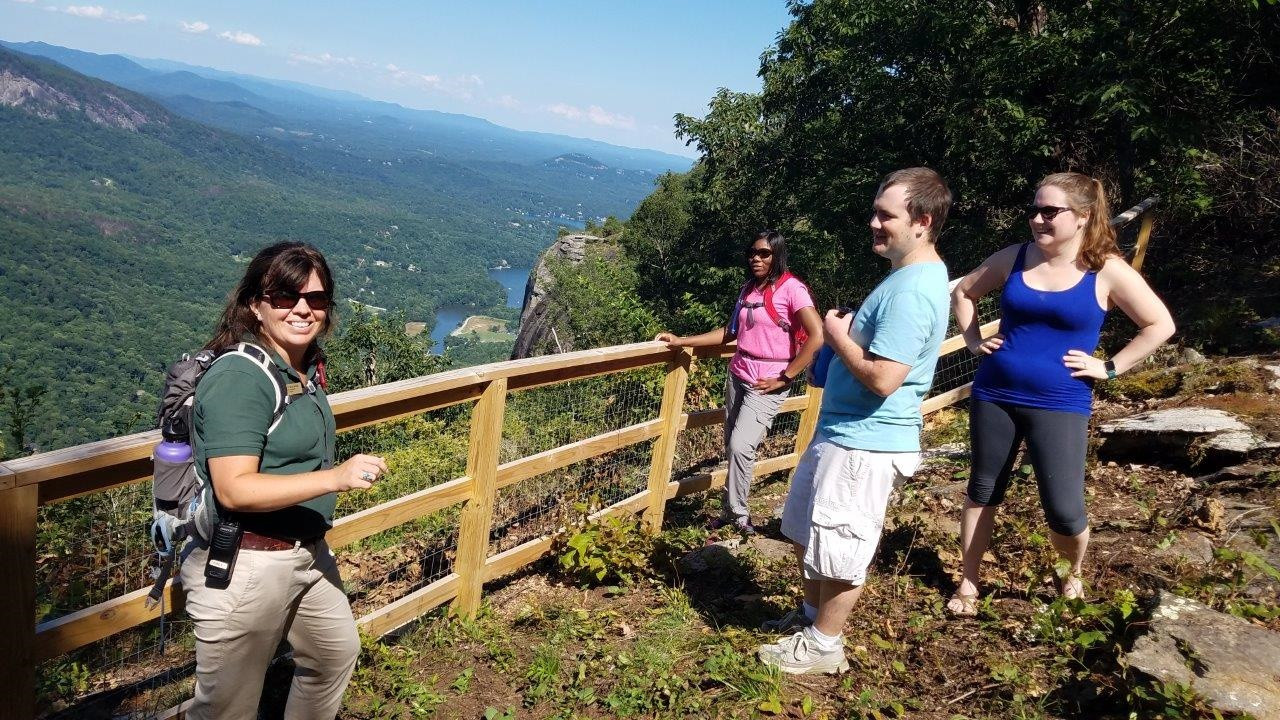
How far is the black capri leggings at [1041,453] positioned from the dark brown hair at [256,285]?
2.45 m

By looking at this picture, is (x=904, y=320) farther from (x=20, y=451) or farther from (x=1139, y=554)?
(x=20, y=451)

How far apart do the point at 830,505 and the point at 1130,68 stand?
30.6 ft

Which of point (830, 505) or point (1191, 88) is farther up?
point (1191, 88)

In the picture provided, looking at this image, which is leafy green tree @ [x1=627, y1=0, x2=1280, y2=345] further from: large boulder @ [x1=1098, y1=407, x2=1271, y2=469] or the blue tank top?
the blue tank top

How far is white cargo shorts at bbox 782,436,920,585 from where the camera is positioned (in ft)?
8.75

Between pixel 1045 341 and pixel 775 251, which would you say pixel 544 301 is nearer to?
pixel 775 251

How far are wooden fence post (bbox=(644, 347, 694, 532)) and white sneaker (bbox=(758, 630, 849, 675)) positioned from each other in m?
1.47

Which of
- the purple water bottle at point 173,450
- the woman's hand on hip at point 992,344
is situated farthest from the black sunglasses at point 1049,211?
the purple water bottle at point 173,450

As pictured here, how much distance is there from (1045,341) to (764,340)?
1.50m

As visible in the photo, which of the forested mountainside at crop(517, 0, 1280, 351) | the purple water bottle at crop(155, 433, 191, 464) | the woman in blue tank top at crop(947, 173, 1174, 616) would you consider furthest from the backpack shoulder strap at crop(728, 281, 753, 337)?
the forested mountainside at crop(517, 0, 1280, 351)

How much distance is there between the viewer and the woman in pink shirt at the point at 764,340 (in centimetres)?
408

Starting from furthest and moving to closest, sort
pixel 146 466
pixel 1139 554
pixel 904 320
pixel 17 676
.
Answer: pixel 1139 554 < pixel 904 320 < pixel 146 466 < pixel 17 676

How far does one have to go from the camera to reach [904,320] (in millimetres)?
2477

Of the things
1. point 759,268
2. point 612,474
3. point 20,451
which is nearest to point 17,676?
point 612,474
